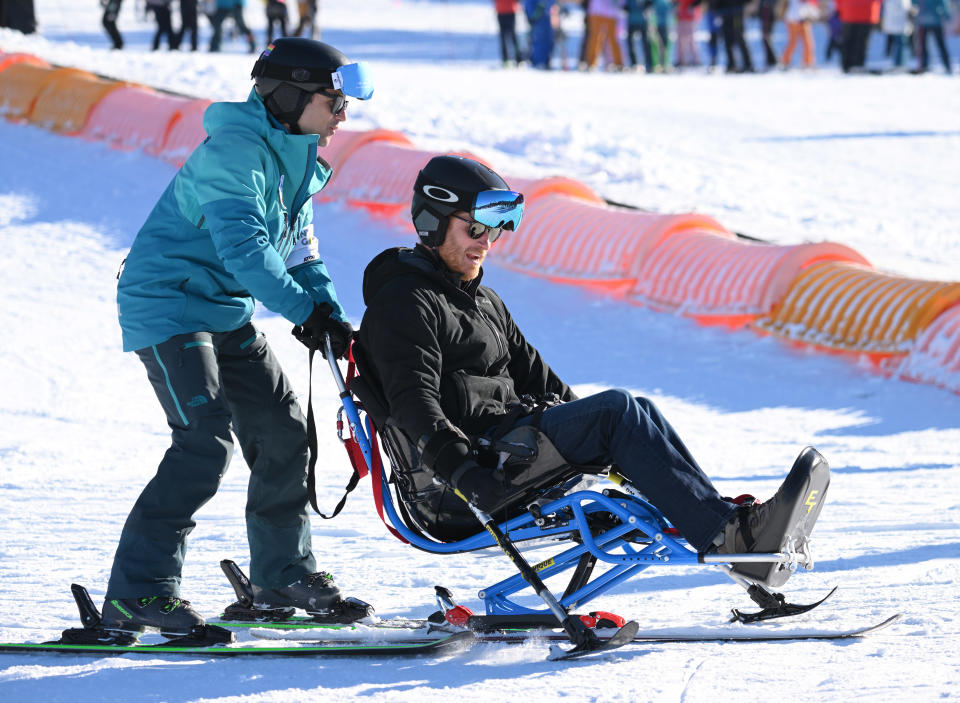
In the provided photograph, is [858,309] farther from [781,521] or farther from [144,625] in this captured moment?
[144,625]

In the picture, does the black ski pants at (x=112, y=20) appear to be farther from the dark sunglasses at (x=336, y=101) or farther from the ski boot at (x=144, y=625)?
the ski boot at (x=144, y=625)

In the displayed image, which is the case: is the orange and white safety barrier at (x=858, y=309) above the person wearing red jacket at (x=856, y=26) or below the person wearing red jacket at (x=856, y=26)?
below

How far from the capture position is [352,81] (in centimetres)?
392

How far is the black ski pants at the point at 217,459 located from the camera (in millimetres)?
3875

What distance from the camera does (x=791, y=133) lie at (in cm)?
1504

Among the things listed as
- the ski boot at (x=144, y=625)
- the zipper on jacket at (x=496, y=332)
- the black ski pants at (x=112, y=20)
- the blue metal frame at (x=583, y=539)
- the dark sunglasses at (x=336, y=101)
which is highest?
the black ski pants at (x=112, y=20)

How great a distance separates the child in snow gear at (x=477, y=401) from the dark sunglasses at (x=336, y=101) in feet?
1.14

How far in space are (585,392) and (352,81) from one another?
372 cm

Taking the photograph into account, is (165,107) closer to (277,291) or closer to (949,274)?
(949,274)

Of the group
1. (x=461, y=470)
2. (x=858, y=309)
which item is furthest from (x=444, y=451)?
(x=858, y=309)

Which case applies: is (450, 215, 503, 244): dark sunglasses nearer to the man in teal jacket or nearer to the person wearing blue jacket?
the man in teal jacket

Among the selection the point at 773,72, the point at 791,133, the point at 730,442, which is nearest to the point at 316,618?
the point at 730,442

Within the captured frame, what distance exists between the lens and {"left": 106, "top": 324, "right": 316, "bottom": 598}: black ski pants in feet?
12.7

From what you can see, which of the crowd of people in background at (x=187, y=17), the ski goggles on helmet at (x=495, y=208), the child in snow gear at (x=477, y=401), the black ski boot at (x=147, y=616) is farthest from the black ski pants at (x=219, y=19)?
the black ski boot at (x=147, y=616)
